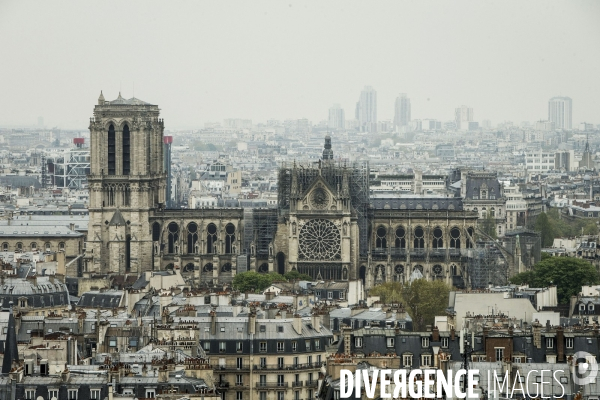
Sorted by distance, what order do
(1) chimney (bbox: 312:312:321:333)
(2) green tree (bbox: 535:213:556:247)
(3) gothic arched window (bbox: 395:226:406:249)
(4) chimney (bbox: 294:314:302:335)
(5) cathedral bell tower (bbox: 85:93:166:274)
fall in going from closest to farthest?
(4) chimney (bbox: 294:314:302:335), (1) chimney (bbox: 312:312:321:333), (5) cathedral bell tower (bbox: 85:93:166:274), (3) gothic arched window (bbox: 395:226:406:249), (2) green tree (bbox: 535:213:556:247)

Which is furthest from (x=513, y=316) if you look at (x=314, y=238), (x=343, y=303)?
(x=314, y=238)

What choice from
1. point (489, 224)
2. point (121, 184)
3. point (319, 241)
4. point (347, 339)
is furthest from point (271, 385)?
point (489, 224)

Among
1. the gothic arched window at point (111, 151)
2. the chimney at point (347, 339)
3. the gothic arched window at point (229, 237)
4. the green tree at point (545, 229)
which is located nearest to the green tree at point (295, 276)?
the gothic arched window at point (229, 237)

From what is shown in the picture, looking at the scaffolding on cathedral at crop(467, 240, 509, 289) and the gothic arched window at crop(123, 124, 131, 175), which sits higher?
the gothic arched window at crop(123, 124, 131, 175)

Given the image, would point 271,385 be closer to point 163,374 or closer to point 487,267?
point 163,374

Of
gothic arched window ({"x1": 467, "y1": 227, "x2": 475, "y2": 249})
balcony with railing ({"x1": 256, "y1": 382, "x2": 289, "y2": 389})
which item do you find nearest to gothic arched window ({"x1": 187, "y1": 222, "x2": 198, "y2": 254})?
gothic arched window ({"x1": 467, "y1": 227, "x2": 475, "y2": 249})

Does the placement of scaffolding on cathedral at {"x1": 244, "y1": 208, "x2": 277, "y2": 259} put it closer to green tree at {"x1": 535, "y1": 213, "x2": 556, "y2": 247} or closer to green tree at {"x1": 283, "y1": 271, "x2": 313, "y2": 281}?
green tree at {"x1": 283, "y1": 271, "x2": 313, "y2": 281}

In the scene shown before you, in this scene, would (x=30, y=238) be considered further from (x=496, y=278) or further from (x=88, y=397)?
(x=88, y=397)
